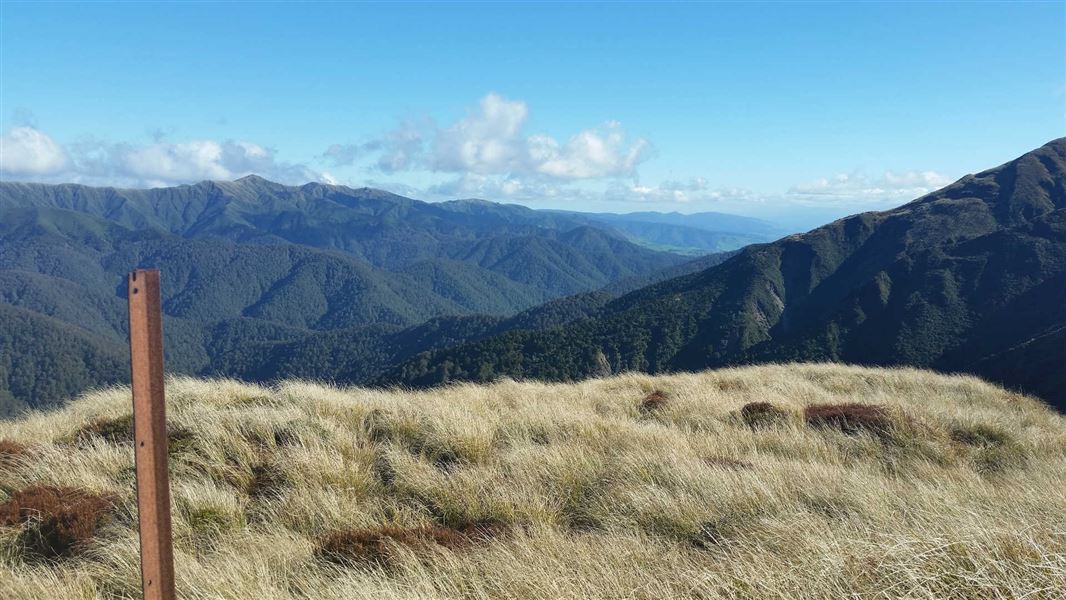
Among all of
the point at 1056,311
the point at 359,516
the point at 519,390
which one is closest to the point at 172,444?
the point at 359,516

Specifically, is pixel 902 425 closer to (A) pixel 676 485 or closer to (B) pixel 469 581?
(A) pixel 676 485

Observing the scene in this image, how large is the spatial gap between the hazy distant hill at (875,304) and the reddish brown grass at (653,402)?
48768 mm

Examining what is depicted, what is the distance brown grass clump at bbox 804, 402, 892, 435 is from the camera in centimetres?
819

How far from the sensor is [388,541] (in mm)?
4281

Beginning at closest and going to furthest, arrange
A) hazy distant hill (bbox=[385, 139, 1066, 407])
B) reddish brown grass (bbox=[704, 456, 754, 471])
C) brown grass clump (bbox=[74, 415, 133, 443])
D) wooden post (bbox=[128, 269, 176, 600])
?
wooden post (bbox=[128, 269, 176, 600]), reddish brown grass (bbox=[704, 456, 754, 471]), brown grass clump (bbox=[74, 415, 133, 443]), hazy distant hill (bbox=[385, 139, 1066, 407])

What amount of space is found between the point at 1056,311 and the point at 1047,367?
42.7 metres

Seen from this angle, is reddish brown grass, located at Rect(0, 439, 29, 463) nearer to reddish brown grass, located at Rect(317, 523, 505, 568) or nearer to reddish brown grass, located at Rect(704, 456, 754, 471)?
reddish brown grass, located at Rect(317, 523, 505, 568)

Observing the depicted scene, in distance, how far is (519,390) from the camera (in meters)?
11.9

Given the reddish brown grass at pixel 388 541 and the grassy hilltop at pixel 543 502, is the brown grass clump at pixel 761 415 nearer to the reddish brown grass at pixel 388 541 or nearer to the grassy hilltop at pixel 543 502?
the grassy hilltop at pixel 543 502

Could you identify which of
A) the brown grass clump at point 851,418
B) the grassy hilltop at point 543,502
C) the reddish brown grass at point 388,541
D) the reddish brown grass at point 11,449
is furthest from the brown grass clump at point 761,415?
the reddish brown grass at point 11,449

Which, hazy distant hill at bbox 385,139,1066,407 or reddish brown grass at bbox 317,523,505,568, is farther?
hazy distant hill at bbox 385,139,1066,407

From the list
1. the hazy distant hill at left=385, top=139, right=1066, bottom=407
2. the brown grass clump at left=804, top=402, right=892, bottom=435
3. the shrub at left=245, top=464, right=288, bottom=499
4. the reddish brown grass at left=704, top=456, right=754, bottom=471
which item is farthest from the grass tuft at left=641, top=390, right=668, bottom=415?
the hazy distant hill at left=385, top=139, right=1066, bottom=407

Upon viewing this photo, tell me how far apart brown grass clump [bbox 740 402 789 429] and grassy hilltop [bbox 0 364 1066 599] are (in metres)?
0.06

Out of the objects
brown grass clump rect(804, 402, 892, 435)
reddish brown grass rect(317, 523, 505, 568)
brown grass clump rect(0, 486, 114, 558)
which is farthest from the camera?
brown grass clump rect(804, 402, 892, 435)
